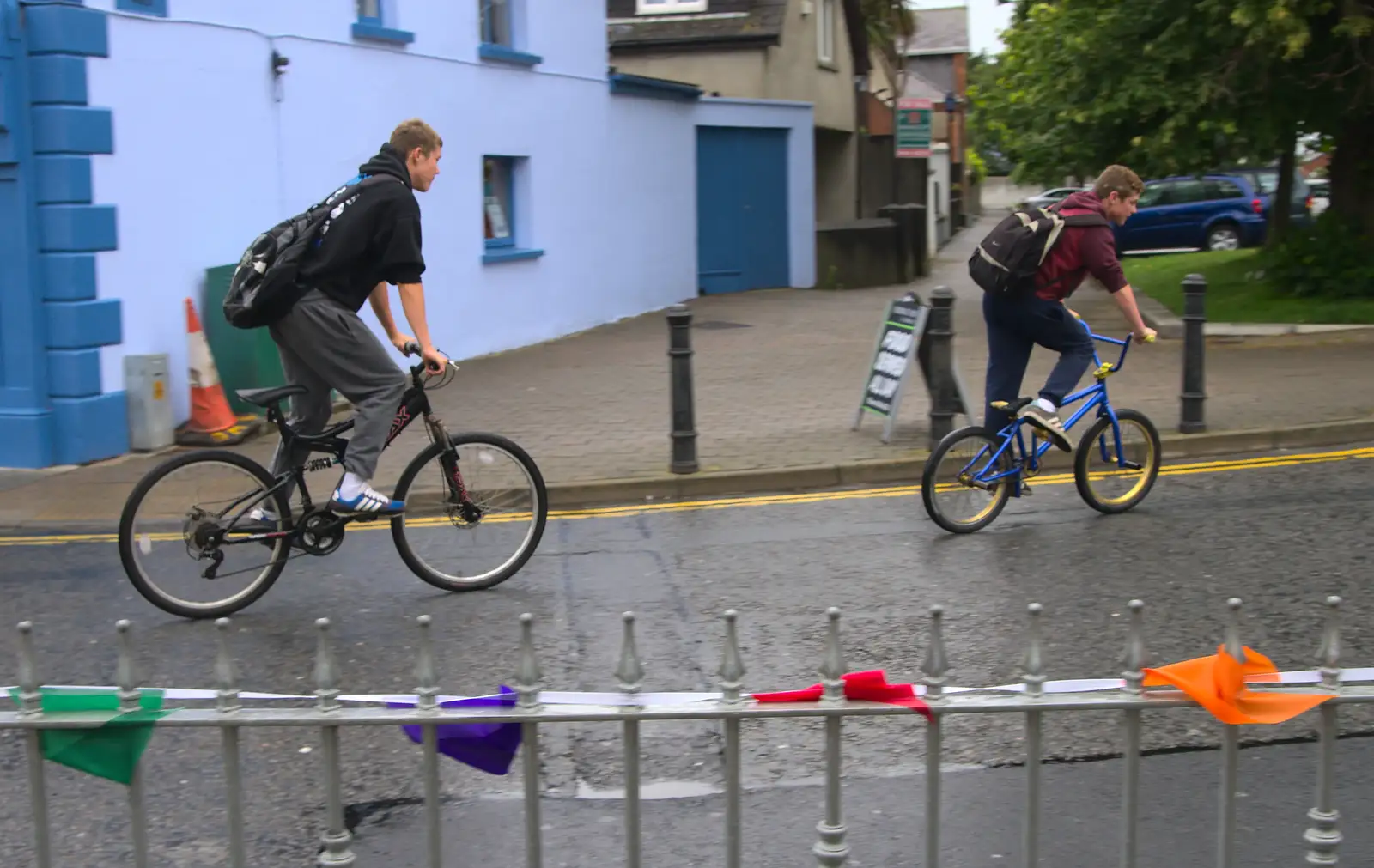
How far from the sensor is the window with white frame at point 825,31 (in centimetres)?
2737

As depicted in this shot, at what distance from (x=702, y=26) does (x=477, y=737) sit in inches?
889

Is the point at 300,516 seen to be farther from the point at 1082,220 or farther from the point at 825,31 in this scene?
the point at 825,31

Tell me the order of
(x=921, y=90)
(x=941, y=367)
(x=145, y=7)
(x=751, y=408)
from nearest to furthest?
1. (x=941, y=367)
2. (x=145, y=7)
3. (x=751, y=408)
4. (x=921, y=90)

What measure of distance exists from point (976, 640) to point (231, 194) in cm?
793

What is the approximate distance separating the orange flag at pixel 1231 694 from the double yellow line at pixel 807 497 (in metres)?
5.86

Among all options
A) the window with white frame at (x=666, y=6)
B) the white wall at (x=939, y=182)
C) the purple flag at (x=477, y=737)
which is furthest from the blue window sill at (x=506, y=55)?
the white wall at (x=939, y=182)

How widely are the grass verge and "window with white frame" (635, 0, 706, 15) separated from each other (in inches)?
329

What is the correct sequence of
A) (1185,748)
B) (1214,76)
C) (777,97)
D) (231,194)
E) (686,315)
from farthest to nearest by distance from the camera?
(777,97) → (1214,76) → (231,194) → (686,315) → (1185,748)

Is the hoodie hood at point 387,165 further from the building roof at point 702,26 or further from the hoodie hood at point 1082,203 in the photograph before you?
the building roof at point 702,26

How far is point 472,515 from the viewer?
22.2 feet

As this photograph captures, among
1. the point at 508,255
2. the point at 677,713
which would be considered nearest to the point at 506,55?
the point at 508,255

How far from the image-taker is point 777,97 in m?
24.8

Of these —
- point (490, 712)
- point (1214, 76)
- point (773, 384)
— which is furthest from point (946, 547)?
point (1214, 76)

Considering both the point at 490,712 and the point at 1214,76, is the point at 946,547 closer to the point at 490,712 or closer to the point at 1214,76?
the point at 490,712
